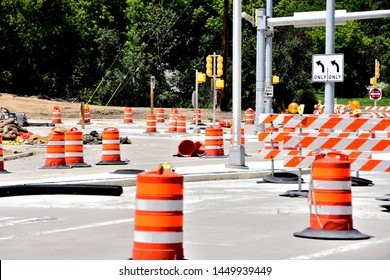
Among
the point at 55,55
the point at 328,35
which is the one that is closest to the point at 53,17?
the point at 55,55

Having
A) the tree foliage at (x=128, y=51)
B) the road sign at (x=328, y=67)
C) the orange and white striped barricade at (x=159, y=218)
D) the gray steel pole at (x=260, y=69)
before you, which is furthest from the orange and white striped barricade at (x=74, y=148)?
the tree foliage at (x=128, y=51)

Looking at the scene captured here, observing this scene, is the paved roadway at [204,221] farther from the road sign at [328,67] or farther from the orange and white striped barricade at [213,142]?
the orange and white striped barricade at [213,142]

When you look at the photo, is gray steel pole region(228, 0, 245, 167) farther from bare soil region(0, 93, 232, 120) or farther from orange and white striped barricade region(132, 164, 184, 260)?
bare soil region(0, 93, 232, 120)

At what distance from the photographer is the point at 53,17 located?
82.9 m

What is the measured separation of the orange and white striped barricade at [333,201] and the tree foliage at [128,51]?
2482 inches

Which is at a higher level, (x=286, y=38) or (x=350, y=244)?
(x=286, y=38)

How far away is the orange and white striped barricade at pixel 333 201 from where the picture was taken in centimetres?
1367

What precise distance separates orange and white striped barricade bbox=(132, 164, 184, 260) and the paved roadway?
2.99 feet

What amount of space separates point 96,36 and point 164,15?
19.5 ft

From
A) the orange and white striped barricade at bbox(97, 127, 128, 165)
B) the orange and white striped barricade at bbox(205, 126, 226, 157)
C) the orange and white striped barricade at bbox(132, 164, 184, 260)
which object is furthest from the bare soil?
the orange and white striped barricade at bbox(132, 164, 184, 260)

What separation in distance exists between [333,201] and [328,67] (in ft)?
47.9

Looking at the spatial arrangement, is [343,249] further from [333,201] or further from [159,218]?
[159,218]

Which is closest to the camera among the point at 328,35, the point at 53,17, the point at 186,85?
the point at 328,35
